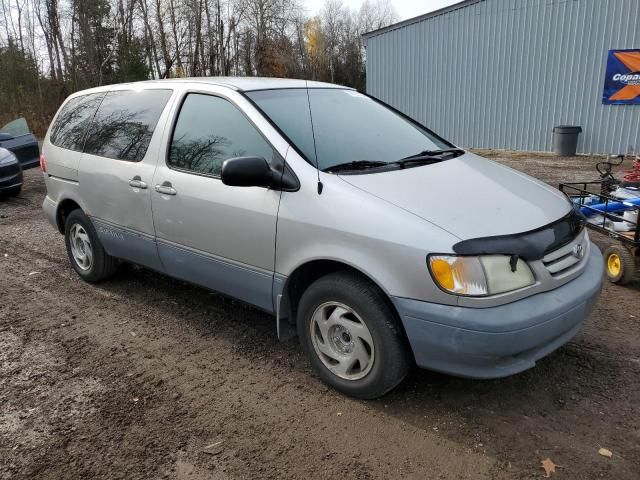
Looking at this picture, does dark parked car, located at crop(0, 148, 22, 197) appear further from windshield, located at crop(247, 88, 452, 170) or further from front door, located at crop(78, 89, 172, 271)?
windshield, located at crop(247, 88, 452, 170)

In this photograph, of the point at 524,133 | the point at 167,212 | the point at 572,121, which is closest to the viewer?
the point at 167,212

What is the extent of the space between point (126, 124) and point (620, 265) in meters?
4.44

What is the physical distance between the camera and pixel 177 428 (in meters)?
2.94

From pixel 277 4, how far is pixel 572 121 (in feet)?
124

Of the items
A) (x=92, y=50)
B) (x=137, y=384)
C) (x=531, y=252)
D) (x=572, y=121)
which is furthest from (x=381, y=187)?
(x=92, y=50)

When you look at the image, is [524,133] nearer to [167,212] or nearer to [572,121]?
[572,121]

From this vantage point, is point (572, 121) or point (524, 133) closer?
point (572, 121)

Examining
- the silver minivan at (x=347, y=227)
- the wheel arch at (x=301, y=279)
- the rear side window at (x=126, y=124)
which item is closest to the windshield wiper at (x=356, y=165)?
the silver minivan at (x=347, y=227)

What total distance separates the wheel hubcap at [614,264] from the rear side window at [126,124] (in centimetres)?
410

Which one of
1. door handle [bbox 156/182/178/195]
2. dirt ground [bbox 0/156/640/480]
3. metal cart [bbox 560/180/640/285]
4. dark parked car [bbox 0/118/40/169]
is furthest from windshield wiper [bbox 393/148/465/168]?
dark parked car [bbox 0/118/40/169]

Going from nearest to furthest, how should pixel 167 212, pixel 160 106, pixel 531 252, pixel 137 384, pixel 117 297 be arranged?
1. pixel 531 252
2. pixel 137 384
3. pixel 167 212
4. pixel 160 106
5. pixel 117 297

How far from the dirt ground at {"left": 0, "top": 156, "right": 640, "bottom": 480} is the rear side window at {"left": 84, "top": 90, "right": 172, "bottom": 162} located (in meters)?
1.36

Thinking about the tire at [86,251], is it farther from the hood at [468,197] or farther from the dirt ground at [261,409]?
the hood at [468,197]

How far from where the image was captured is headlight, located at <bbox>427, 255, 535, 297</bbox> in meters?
2.58
